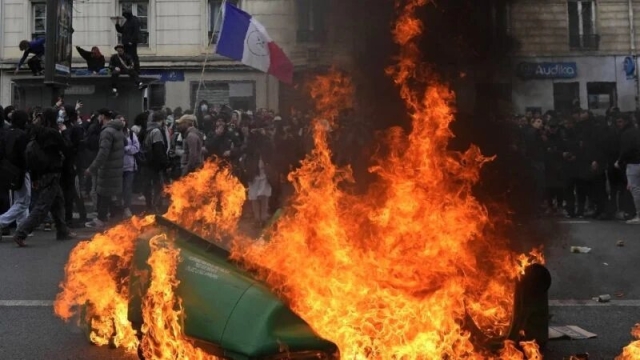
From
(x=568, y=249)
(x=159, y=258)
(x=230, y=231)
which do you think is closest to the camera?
(x=159, y=258)

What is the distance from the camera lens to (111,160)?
9.09 metres

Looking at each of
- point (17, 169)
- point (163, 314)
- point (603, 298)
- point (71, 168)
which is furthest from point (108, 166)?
point (603, 298)

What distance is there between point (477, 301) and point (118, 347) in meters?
2.26

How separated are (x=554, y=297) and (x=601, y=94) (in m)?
6.02

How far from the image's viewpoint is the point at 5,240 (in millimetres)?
8391

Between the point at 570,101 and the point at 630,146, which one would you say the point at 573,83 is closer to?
the point at 570,101

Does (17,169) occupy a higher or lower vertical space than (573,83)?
lower

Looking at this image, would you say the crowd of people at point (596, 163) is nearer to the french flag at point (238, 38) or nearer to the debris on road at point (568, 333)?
the french flag at point (238, 38)

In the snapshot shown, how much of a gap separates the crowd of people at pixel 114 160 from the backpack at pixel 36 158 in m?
0.01

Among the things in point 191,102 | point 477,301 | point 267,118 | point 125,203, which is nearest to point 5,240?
point 125,203

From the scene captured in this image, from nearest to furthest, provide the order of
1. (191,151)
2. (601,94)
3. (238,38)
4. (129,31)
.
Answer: (191,151), (238,38), (601,94), (129,31)

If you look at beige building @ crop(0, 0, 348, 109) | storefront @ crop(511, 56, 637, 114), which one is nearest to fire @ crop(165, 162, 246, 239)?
storefront @ crop(511, 56, 637, 114)

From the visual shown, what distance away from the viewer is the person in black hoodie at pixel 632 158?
9602 millimetres

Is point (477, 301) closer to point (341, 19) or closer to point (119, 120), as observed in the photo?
point (341, 19)
